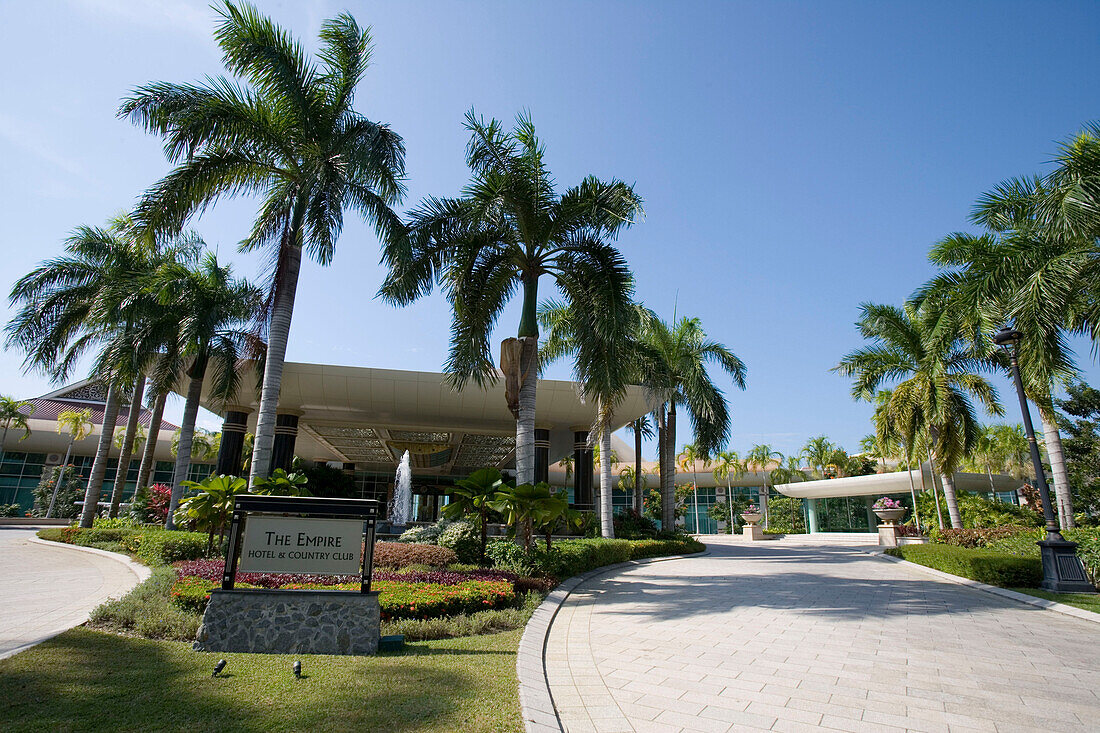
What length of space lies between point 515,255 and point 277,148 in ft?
20.8

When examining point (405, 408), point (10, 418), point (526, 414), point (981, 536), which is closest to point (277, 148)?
point (526, 414)

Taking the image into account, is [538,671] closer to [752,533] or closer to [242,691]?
[242,691]

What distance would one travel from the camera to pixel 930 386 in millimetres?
19922

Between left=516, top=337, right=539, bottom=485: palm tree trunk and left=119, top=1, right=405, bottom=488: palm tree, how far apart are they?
4636 mm

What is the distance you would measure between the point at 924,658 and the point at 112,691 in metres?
8.01

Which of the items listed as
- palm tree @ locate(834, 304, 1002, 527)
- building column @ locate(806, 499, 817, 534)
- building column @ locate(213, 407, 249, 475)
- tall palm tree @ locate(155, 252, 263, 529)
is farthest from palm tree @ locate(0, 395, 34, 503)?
building column @ locate(806, 499, 817, 534)

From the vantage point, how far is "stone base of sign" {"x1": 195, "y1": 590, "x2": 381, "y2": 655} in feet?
20.2

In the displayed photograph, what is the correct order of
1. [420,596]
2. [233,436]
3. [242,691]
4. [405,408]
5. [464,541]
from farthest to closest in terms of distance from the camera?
1. [405,408]
2. [233,436]
3. [464,541]
4. [420,596]
5. [242,691]

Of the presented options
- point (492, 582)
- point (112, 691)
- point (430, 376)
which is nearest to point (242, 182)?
point (430, 376)

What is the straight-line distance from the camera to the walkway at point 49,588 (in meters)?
6.99

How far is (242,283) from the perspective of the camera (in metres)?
20.4

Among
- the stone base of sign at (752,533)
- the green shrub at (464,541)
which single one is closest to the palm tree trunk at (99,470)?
the green shrub at (464,541)

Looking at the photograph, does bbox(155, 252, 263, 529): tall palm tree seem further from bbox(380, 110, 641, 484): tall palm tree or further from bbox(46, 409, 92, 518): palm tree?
bbox(46, 409, 92, 518): palm tree

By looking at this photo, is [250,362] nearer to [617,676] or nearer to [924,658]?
[617,676]
